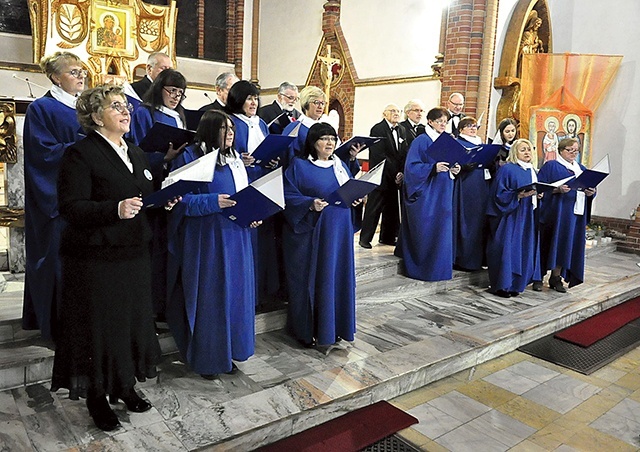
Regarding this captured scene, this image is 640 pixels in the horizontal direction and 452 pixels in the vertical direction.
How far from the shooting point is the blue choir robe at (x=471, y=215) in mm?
5633

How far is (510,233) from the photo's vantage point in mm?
5266

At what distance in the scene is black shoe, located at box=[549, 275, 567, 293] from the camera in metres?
5.72

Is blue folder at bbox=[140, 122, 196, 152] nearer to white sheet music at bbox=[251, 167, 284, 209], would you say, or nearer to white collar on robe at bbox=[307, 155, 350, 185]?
white sheet music at bbox=[251, 167, 284, 209]

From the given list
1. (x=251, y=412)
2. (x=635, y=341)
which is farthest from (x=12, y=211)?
(x=635, y=341)

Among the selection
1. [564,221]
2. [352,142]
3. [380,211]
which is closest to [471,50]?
[380,211]

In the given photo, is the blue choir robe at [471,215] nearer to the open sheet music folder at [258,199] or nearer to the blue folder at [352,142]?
the blue folder at [352,142]

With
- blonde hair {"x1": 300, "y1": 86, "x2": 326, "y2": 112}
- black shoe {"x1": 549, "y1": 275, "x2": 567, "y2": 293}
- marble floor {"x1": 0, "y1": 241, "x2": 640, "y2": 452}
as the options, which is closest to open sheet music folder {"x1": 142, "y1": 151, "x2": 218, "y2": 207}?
marble floor {"x1": 0, "y1": 241, "x2": 640, "y2": 452}

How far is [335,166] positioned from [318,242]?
51cm

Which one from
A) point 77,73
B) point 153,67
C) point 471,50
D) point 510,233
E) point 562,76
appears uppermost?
point 471,50

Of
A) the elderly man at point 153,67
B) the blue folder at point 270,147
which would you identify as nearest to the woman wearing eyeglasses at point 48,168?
the elderly man at point 153,67

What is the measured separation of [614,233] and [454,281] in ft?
13.9

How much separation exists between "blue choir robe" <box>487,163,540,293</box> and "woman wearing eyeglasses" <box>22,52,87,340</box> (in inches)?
146

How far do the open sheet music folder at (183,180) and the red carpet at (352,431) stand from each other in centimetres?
132

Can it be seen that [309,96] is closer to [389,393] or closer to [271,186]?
[271,186]
